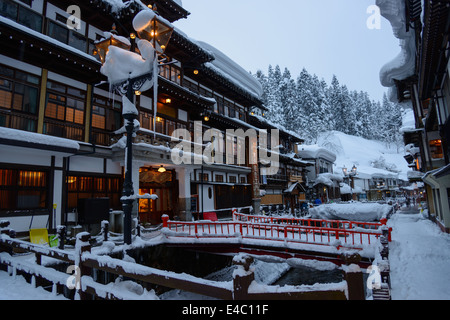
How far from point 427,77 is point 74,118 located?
18015 millimetres

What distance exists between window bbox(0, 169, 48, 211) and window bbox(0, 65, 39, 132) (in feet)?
7.34

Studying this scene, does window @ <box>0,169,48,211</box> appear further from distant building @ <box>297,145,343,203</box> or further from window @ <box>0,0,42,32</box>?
distant building @ <box>297,145,343,203</box>

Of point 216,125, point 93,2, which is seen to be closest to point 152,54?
point 93,2

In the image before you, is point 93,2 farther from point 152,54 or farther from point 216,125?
point 216,125

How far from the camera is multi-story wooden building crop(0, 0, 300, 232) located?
1245 cm

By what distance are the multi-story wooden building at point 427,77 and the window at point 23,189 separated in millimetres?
17170

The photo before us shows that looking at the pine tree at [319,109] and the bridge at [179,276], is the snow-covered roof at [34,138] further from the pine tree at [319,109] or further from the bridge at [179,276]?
the pine tree at [319,109]

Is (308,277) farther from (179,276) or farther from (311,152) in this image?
(311,152)

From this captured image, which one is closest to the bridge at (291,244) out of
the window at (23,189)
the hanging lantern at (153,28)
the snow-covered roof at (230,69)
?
the window at (23,189)

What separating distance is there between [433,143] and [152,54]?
22.4 meters

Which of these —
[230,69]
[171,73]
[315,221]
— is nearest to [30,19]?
[171,73]

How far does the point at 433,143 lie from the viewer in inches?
803
